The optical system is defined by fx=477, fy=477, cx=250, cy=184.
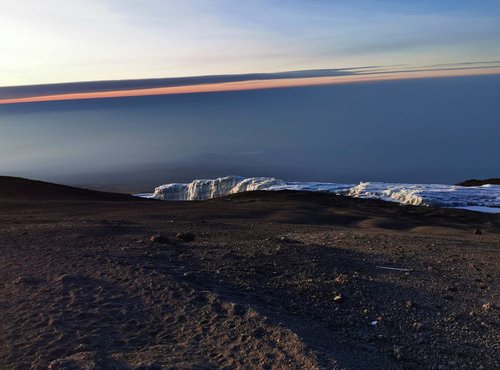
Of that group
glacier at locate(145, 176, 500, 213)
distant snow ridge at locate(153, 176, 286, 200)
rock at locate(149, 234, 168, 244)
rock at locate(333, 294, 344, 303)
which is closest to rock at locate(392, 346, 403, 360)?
rock at locate(333, 294, 344, 303)

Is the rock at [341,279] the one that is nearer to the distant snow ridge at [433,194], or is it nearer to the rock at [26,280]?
the rock at [26,280]

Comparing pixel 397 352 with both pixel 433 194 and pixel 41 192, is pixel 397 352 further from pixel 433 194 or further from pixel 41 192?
pixel 433 194

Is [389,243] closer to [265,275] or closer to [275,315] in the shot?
[265,275]

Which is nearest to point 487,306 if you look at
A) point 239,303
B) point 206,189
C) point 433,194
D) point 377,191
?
point 239,303

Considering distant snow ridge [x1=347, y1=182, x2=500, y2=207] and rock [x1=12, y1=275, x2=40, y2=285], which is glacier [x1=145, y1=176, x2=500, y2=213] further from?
rock [x1=12, y1=275, x2=40, y2=285]

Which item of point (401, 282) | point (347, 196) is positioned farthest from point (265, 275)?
point (347, 196)

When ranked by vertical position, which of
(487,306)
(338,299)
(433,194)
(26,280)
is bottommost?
(433,194)

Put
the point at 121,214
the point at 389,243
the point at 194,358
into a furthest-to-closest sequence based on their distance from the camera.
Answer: the point at 121,214 < the point at 389,243 < the point at 194,358
